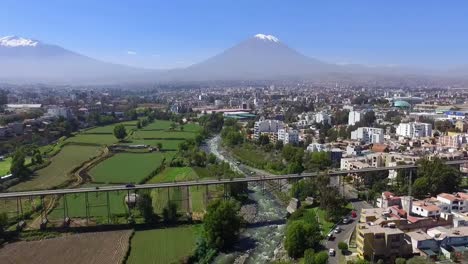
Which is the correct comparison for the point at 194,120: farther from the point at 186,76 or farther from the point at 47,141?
the point at 186,76

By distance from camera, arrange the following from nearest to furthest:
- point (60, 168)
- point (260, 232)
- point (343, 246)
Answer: point (343, 246) < point (260, 232) < point (60, 168)

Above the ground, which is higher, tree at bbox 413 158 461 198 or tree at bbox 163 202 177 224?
tree at bbox 413 158 461 198

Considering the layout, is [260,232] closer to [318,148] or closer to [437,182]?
[437,182]

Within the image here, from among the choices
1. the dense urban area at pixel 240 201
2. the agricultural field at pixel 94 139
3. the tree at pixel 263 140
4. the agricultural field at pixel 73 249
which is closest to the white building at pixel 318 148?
the dense urban area at pixel 240 201

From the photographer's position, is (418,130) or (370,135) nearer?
(370,135)

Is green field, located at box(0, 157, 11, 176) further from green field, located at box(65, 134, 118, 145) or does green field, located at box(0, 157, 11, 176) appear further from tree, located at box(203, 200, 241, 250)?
tree, located at box(203, 200, 241, 250)

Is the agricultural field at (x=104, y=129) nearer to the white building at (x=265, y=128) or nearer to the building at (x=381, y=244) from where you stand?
the white building at (x=265, y=128)

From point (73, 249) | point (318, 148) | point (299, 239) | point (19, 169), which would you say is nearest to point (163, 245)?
point (73, 249)

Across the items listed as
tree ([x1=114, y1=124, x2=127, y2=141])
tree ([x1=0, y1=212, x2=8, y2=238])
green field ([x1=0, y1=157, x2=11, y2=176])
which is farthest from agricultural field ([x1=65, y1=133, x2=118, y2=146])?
tree ([x1=0, y1=212, x2=8, y2=238])
